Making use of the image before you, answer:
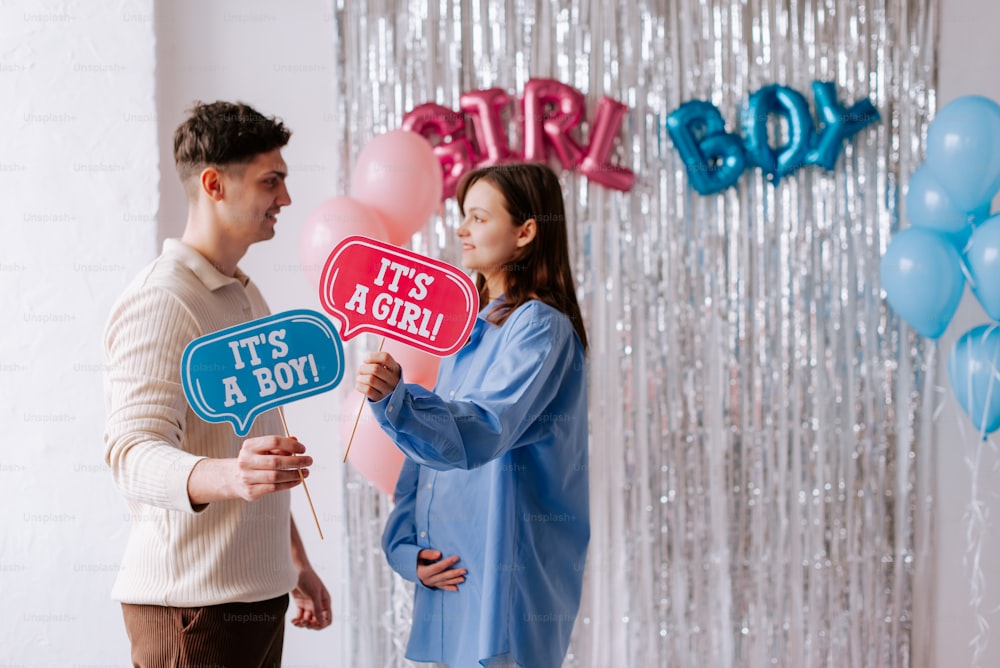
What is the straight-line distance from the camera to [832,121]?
2701mm

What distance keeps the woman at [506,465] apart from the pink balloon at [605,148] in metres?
1.05

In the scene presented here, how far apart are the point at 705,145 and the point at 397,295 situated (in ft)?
5.31

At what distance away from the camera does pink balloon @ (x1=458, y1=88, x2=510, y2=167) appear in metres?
2.63

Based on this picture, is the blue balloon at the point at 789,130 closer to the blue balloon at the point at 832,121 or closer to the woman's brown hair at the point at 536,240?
the blue balloon at the point at 832,121

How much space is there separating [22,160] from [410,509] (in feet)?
5.27

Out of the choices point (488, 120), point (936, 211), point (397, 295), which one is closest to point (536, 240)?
point (397, 295)

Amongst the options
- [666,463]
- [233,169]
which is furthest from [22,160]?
[666,463]

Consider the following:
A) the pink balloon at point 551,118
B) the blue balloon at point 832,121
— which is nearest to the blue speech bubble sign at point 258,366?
the pink balloon at point 551,118

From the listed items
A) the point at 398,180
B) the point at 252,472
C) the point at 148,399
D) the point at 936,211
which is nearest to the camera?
the point at 252,472

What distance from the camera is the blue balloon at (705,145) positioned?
2684mm

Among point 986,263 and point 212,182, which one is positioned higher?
point 212,182

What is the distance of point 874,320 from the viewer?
2803 mm

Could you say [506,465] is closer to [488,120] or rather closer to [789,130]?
[488,120]

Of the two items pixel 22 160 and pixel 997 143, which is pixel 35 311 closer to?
pixel 22 160
